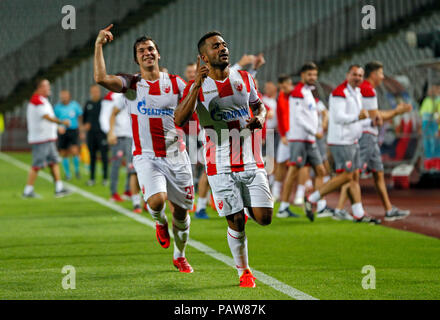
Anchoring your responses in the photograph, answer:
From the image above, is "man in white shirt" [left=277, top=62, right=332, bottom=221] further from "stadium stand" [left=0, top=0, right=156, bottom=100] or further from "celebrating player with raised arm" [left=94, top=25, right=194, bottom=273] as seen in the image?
"stadium stand" [left=0, top=0, right=156, bottom=100]

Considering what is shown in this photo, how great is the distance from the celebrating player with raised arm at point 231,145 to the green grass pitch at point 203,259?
25.4 inches

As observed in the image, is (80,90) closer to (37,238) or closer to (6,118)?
(6,118)

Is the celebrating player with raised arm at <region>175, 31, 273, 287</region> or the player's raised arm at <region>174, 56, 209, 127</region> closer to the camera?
the player's raised arm at <region>174, 56, 209, 127</region>

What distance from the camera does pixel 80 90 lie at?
36.4 metres

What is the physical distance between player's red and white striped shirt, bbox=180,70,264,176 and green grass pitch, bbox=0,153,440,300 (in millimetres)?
1114

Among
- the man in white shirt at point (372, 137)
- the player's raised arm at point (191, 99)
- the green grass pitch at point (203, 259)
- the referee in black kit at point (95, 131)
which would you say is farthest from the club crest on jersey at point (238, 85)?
the referee in black kit at point (95, 131)

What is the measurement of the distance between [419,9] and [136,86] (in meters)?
26.4

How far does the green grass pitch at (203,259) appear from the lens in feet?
23.0

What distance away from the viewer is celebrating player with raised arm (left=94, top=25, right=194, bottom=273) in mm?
8086

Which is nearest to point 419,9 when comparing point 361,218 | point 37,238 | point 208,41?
point 361,218

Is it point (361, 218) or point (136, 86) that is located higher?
point (136, 86)

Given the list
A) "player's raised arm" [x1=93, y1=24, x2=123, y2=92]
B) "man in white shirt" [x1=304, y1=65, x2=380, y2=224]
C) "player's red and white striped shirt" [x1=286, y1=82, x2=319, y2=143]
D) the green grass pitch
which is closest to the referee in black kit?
the green grass pitch
